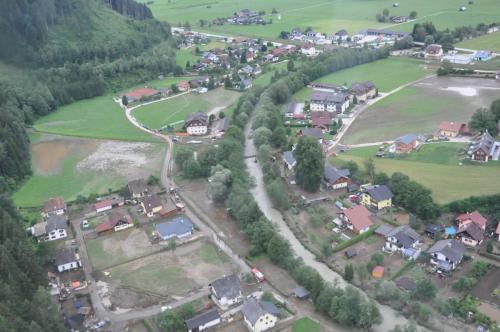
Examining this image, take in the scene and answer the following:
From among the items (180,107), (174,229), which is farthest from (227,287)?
(180,107)

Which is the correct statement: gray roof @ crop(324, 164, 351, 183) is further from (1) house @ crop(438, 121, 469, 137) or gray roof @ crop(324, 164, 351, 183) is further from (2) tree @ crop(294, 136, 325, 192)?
(1) house @ crop(438, 121, 469, 137)

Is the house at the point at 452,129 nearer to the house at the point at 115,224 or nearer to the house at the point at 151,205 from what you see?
the house at the point at 151,205

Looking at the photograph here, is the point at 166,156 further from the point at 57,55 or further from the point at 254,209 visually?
the point at 57,55

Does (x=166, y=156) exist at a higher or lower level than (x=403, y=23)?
lower

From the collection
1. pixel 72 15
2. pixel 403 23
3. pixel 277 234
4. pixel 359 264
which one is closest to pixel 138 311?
pixel 277 234

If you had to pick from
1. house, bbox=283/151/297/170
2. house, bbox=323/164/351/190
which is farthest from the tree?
house, bbox=283/151/297/170

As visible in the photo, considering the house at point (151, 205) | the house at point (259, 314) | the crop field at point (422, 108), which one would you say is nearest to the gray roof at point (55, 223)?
the house at point (151, 205)

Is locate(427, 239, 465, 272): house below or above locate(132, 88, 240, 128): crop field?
below

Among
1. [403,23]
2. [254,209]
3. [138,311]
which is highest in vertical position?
[403,23]
